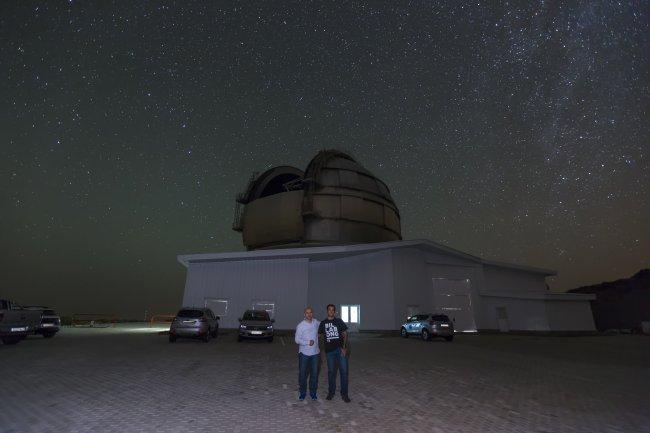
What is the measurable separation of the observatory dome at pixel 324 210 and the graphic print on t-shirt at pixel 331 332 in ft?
81.8

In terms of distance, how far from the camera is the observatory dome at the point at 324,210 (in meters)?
33.1

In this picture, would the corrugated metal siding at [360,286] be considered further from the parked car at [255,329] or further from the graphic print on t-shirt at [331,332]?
the graphic print on t-shirt at [331,332]

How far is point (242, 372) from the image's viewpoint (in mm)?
10148

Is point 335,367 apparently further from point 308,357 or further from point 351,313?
point 351,313

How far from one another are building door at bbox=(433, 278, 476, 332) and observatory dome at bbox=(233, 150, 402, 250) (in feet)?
25.7

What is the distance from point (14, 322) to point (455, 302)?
28490 mm

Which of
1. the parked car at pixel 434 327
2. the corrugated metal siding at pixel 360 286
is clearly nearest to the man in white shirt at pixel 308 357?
the parked car at pixel 434 327

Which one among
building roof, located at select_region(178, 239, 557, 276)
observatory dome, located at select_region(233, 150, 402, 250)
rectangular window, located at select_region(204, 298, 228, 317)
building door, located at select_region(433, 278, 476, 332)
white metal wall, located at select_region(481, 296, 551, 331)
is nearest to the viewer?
building roof, located at select_region(178, 239, 557, 276)

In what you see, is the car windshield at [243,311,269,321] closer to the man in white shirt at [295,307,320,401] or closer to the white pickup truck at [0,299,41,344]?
the white pickup truck at [0,299,41,344]

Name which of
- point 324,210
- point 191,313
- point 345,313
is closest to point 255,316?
point 191,313

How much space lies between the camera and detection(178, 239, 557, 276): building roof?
2697cm

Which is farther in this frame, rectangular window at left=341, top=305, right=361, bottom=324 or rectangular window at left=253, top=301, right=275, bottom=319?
rectangular window at left=253, top=301, right=275, bottom=319

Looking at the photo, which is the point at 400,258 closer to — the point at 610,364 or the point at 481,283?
the point at 481,283

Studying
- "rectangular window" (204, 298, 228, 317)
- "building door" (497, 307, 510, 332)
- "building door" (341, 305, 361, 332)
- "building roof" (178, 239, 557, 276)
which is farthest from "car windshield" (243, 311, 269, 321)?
"building door" (497, 307, 510, 332)
